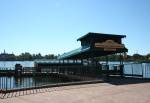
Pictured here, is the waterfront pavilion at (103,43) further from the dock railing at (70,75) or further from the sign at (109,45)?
the dock railing at (70,75)

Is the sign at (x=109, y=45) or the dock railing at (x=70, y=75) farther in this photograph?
the sign at (x=109, y=45)

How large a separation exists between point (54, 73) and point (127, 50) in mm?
11495

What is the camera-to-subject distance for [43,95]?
37.8 feet

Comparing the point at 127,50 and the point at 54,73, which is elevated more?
the point at 127,50

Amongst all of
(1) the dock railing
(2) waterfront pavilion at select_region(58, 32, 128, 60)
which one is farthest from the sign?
(1) the dock railing

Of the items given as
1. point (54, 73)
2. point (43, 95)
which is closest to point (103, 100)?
point (43, 95)

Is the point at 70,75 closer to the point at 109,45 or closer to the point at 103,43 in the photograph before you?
the point at 109,45

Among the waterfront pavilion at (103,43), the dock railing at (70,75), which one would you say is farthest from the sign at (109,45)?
the dock railing at (70,75)

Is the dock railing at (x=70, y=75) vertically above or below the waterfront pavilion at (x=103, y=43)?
below

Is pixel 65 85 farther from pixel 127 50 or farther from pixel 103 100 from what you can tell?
pixel 127 50

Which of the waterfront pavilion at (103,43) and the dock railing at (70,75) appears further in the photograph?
the waterfront pavilion at (103,43)

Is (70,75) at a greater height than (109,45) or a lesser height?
lesser

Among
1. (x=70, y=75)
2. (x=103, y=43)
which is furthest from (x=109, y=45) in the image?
(x=70, y=75)

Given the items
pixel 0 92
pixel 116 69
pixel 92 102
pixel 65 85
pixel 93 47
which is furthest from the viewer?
pixel 116 69
